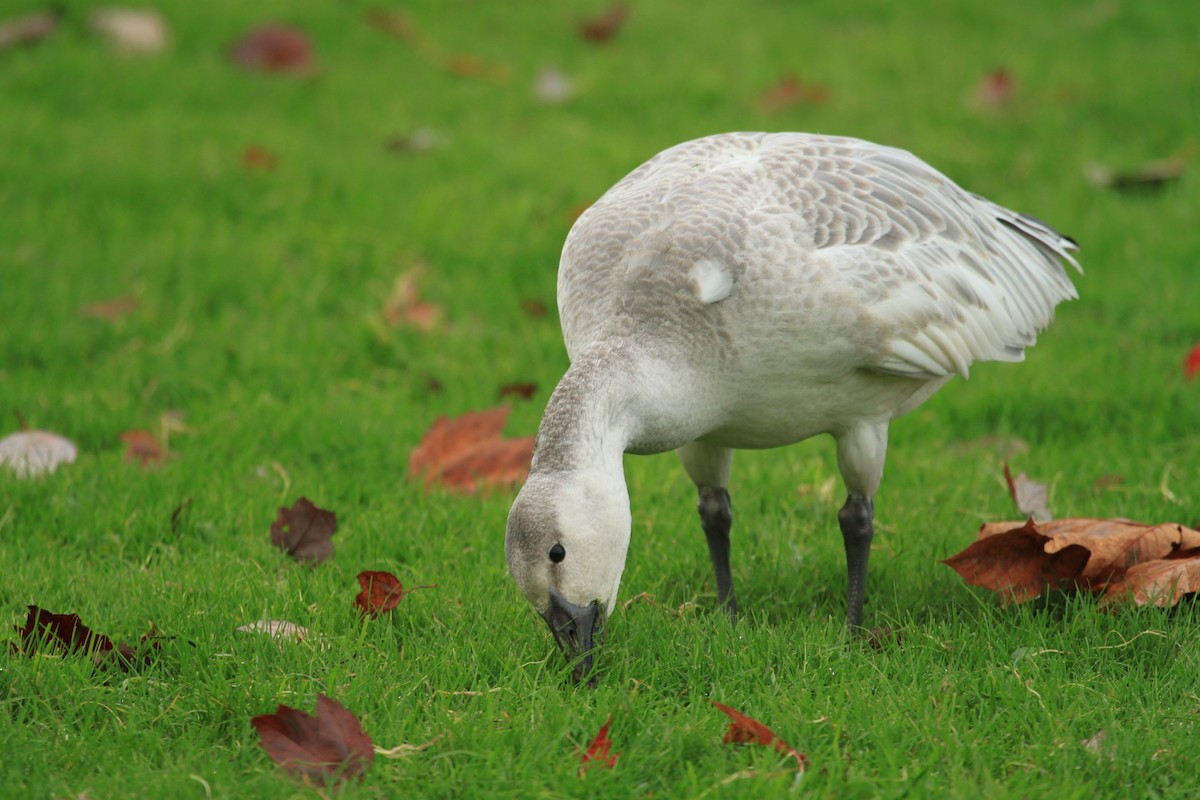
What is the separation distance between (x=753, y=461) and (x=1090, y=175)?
3.80 m

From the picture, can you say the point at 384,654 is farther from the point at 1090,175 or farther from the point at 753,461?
the point at 1090,175

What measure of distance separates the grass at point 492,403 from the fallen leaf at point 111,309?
52 millimetres

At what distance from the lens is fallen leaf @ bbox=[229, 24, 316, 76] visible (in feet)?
32.6

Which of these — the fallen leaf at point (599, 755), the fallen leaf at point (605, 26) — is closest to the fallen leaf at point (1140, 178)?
the fallen leaf at point (605, 26)

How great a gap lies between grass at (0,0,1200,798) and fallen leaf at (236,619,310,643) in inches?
2.1

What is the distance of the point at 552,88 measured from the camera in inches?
→ 387

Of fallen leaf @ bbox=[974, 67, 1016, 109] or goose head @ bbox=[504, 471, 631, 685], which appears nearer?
goose head @ bbox=[504, 471, 631, 685]

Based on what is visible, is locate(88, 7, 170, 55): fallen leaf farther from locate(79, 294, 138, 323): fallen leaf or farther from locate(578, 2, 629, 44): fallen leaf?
locate(79, 294, 138, 323): fallen leaf

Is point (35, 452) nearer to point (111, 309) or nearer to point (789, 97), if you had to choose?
point (111, 309)

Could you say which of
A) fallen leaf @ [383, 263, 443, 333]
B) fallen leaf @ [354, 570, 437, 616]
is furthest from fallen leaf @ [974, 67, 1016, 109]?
fallen leaf @ [354, 570, 437, 616]

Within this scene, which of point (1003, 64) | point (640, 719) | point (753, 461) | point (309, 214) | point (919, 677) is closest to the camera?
point (640, 719)

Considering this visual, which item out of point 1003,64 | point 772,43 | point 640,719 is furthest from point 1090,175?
point 640,719

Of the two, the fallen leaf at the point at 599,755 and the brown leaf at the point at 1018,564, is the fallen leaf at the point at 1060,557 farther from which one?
the fallen leaf at the point at 599,755

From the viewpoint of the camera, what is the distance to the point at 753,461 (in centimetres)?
624
